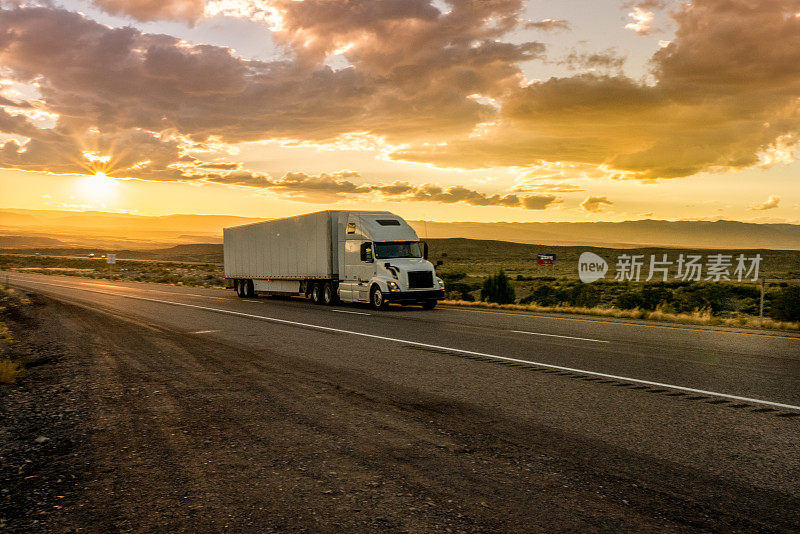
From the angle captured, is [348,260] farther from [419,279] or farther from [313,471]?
[313,471]

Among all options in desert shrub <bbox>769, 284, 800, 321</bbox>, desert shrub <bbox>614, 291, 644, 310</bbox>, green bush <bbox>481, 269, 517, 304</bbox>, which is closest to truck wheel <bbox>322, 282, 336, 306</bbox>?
green bush <bbox>481, 269, 517, 304</bbox>

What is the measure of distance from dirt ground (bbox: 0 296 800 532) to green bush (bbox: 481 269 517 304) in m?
22.4

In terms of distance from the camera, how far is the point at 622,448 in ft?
18.1

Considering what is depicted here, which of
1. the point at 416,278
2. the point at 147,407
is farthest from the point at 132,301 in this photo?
the point at 147,407

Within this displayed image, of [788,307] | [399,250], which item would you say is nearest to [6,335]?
[399,250]

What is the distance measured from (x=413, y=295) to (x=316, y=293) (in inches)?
213

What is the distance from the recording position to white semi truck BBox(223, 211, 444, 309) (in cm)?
2291

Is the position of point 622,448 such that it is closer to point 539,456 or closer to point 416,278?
point 539,456

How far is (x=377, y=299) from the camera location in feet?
75.6

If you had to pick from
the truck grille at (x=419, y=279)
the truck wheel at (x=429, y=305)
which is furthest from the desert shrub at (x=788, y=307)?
the truck grille at (x=419, y=279)

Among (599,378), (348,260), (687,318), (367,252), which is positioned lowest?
(687,318)

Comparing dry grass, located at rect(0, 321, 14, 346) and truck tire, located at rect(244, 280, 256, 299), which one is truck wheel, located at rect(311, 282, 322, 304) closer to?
truck tire, located at rect(244, 280, 256, 299)

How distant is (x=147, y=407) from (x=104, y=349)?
5.65 metres

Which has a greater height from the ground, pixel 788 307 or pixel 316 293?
pixel 316 293
